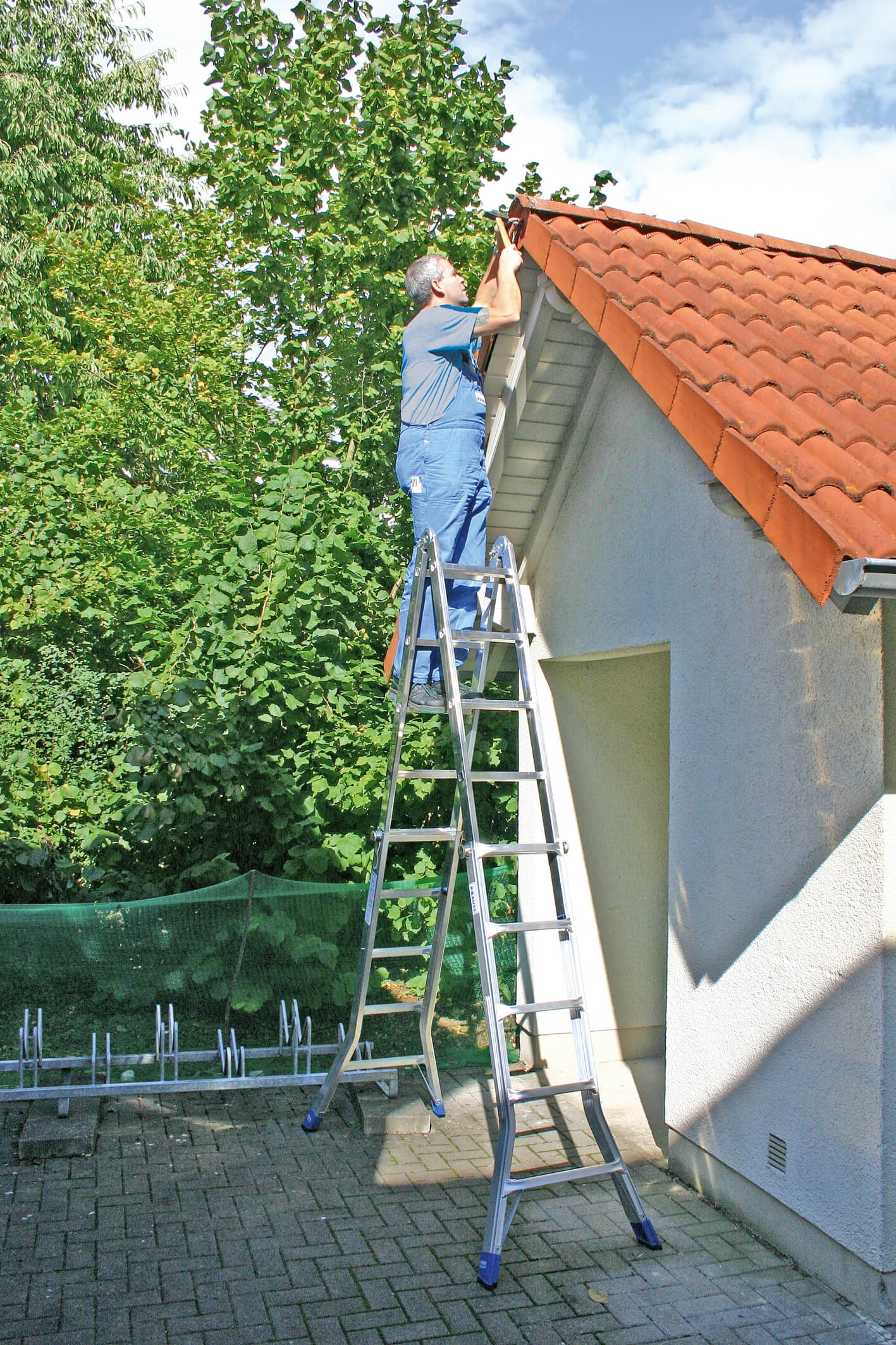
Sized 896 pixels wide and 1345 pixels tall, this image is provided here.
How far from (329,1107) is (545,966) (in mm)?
1536

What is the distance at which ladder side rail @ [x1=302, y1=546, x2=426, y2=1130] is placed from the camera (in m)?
4.57

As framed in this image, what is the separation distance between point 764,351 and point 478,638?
→ 1.65 metres

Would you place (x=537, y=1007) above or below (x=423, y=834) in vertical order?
below

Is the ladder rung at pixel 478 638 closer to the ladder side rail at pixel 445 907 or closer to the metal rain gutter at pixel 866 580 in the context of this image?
the ladder side rail at pixel 445 907

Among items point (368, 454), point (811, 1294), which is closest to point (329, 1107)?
A: point (811, 1294)

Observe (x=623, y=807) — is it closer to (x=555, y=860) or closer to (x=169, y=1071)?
(x=555, y=860)

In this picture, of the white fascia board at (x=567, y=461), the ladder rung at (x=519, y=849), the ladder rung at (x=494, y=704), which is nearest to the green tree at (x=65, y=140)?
the white fascia board at (x=567, y=461)

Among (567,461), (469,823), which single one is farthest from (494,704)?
(567,461)

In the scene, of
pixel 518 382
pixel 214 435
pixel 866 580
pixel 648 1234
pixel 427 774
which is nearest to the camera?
pixel 866 580

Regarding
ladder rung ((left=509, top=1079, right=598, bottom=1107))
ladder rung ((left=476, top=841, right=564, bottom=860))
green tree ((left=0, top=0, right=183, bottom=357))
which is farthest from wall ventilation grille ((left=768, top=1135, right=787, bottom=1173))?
green tree ((left=0, top=0, right=183, bottom=357))

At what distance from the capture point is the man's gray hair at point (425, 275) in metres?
4.86

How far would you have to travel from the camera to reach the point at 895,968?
10.8 ft

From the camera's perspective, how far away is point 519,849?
4.02 metres

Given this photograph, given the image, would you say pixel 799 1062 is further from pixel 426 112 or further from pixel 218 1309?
pixel 426 112
